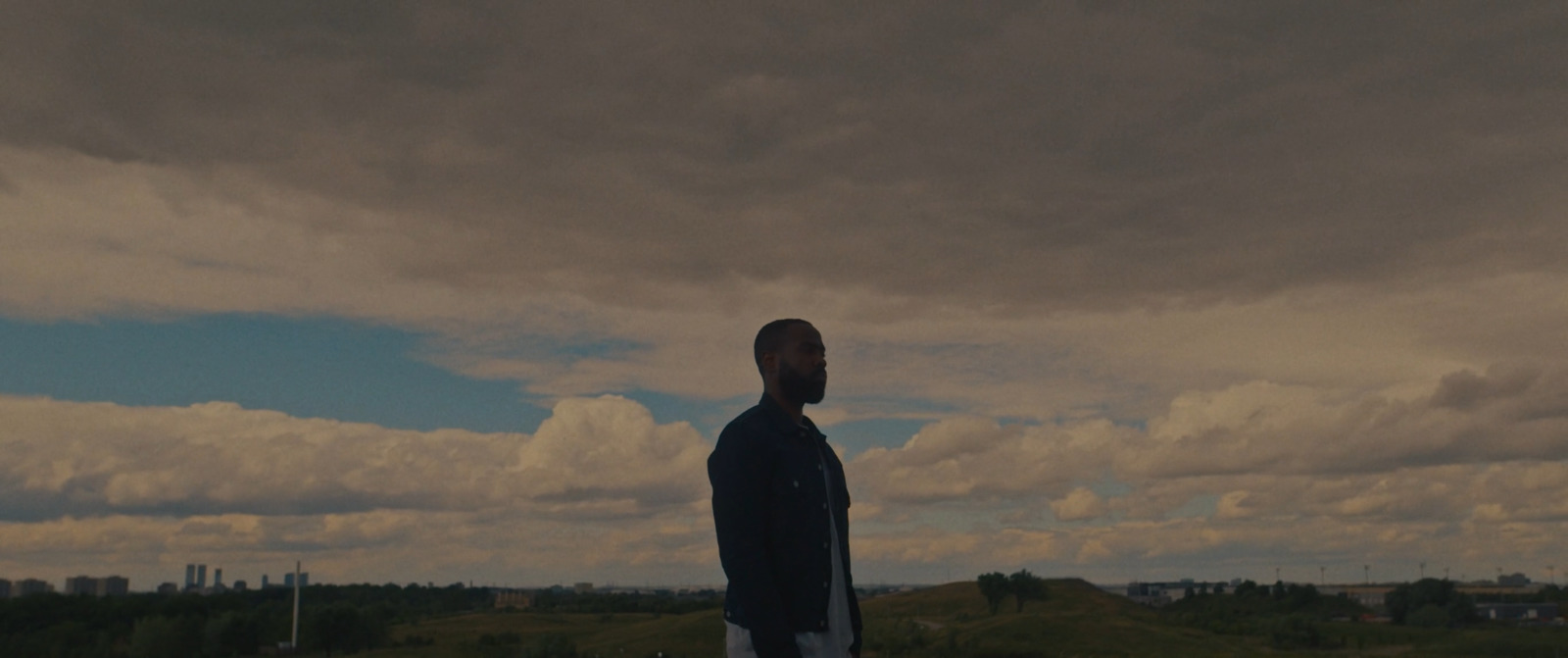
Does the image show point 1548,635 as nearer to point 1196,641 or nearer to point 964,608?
point 1196,641

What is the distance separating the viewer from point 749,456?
6.33 m

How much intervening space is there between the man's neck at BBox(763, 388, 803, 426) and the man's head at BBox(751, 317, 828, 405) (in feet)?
0.05

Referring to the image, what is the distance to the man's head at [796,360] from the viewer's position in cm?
654

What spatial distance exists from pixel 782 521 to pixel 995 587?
14984 centimetres

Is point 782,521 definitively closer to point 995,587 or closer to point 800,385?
point 800,385

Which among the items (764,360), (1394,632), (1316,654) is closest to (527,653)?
(1316,654)

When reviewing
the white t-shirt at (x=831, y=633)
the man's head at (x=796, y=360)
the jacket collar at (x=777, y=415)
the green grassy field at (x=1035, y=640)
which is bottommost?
the green grassy field at (x=1035, y=640)

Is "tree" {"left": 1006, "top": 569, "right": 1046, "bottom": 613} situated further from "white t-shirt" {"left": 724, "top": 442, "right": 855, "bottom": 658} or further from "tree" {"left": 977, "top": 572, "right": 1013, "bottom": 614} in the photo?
"white t-shirt" {"left": 724, "top": 442, "right": 855, "bottom": 658}

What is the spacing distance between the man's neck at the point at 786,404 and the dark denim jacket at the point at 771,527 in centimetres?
3

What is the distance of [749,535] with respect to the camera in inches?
244

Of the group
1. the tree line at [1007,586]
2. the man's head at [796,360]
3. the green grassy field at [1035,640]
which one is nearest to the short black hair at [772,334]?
the man's head at [796,360]

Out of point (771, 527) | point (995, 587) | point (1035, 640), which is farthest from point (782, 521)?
point (995, 587)

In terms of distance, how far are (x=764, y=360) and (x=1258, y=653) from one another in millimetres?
103932

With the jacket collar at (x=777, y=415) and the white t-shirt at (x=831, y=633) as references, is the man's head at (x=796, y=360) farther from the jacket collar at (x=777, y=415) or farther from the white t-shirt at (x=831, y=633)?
the white t-shirt at (x=831, y=633)
